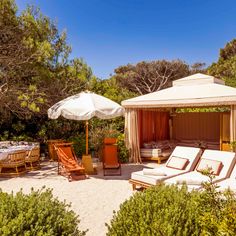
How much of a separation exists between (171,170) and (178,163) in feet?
1.23

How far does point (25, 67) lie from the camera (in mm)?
11789

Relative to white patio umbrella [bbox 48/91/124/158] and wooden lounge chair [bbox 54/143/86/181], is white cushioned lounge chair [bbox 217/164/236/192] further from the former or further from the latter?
wooden lounge chair [bbox 54/143/86/181]

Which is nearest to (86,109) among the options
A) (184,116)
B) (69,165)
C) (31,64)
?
(69,165)

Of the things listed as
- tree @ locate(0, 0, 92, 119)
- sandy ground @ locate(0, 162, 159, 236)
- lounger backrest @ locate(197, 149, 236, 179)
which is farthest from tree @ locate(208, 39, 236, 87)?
sandy ground @ locate(0, 162, 159, 236)

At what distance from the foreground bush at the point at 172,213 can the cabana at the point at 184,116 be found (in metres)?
7.37

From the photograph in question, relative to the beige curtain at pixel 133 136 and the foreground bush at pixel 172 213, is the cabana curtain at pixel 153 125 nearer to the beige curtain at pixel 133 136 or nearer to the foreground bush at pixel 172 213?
the beige curtain at pixel 133 136

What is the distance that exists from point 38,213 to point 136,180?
4640 mm

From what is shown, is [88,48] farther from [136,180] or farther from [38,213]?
[38,213]

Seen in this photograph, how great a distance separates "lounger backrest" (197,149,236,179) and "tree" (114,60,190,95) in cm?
2343

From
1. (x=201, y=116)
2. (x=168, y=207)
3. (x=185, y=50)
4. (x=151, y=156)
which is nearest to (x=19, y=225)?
(x=168, y=207)

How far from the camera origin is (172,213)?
3234 millimetres

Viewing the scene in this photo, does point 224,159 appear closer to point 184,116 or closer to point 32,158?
point 32,158

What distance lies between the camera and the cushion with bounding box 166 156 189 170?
8.20 m

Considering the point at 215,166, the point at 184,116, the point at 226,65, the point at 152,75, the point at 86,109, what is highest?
the point at 226,65
